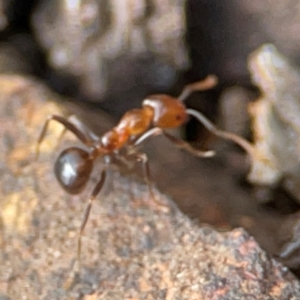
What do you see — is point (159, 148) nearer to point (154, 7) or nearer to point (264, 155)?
point (264, 155)

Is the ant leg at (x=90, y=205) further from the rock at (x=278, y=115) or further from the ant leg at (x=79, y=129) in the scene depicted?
the rock at (x=278, y=115)

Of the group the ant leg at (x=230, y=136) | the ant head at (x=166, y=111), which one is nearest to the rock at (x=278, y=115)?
the ant leg at (x=230, y=136)

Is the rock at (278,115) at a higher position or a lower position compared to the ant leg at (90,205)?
lower

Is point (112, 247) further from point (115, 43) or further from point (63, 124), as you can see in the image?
point (115, 43)

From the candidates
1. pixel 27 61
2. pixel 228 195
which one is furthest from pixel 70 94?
pixel 228 195

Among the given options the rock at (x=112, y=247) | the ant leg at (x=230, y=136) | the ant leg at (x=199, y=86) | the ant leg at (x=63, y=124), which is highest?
the ant leg at (x=63, y=124)

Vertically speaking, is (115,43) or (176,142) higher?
(115,43)

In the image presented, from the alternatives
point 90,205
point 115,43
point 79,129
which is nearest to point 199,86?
point 115,43
